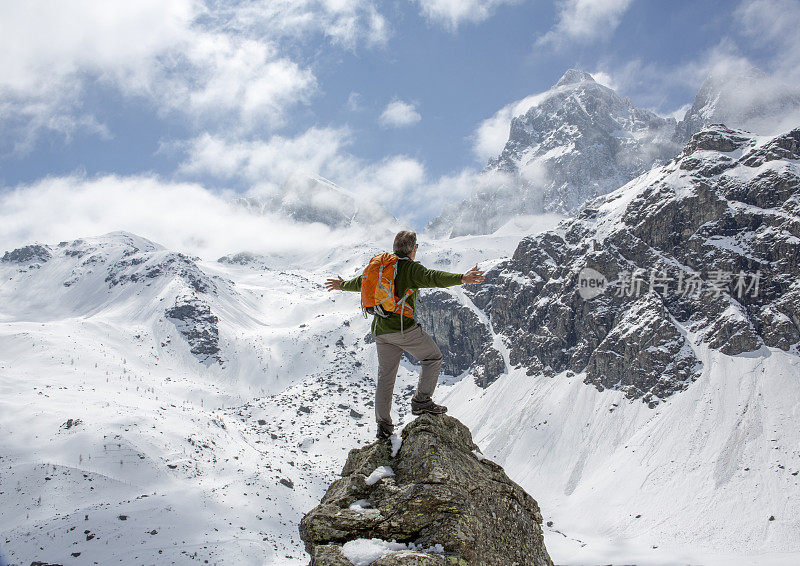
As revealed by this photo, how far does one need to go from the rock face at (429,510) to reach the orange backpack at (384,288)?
8.12 feet

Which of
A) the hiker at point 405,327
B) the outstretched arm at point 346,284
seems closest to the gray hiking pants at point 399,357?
the hiker at point 405,327

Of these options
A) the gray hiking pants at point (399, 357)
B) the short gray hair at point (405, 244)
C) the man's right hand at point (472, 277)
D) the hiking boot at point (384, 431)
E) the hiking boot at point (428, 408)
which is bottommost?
the hiking boot at point (384, 431)

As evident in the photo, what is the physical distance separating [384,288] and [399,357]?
1.75m

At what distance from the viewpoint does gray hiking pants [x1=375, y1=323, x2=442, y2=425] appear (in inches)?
428

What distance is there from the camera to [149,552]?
2591 inches

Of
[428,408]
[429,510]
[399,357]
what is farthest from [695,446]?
[429,510]

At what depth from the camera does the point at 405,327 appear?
10930mm

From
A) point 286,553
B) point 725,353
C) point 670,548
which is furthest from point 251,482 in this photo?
point 725,353

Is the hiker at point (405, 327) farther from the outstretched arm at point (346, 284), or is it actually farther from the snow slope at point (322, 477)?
the snow slope at point (322, 477)

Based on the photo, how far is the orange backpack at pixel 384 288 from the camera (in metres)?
10.7

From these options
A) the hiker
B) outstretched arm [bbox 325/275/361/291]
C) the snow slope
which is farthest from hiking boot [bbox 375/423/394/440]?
the snow slope

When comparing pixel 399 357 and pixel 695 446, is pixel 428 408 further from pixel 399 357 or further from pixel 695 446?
pixel 695 446

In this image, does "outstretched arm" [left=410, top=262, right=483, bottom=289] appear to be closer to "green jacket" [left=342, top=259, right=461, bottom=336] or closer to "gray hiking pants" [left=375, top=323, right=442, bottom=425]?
"green jacket" [left=342, top=259, right=461, bottom=336]

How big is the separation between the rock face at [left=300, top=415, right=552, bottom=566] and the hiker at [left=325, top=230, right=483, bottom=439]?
2.37ft
